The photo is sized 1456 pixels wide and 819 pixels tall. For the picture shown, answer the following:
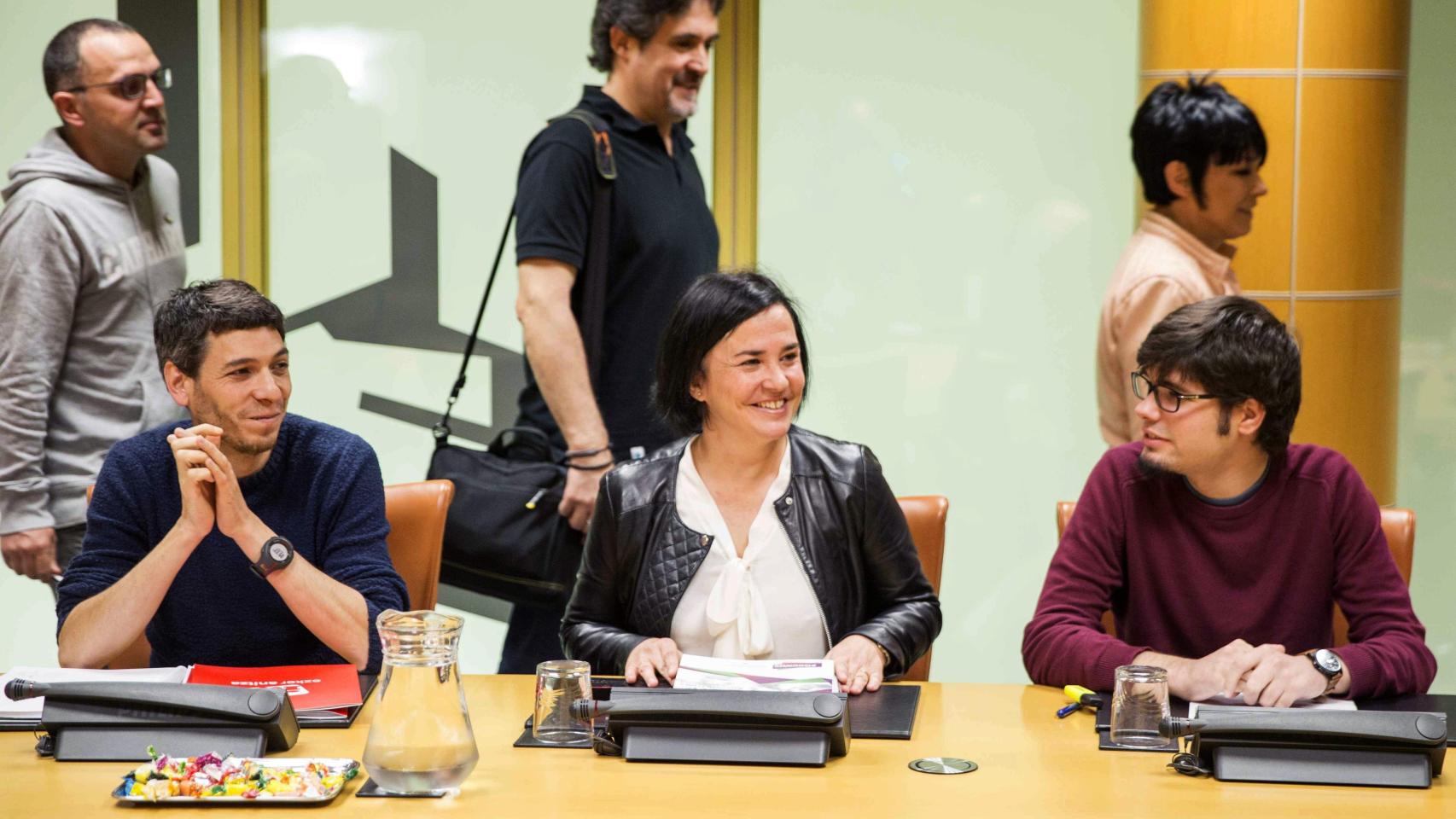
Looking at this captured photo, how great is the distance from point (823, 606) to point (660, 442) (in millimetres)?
1000

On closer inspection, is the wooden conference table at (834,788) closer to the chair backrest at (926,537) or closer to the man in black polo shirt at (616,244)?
the chair backrest at (926,537)

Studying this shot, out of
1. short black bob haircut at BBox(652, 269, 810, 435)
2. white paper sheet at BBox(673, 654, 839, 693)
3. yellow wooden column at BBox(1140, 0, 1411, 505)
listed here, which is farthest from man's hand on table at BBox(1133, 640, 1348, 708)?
yellow wooden column at BBox(1140, 0, 1411, 505)

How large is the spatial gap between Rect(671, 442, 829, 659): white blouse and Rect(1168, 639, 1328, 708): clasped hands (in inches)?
23.1

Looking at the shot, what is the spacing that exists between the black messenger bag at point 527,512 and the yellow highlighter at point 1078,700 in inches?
50.9

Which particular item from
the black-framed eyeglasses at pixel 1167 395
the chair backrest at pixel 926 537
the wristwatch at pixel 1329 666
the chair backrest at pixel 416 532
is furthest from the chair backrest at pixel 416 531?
the wristwatch at pixel 1329 666

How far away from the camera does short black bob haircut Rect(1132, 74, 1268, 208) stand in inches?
132

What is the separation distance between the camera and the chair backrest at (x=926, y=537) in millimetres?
2828

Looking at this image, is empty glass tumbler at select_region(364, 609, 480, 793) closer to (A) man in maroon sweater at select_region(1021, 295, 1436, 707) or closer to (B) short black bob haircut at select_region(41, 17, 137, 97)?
(A) man in maroon sweater at select_region(1021, 295, 1436, 707)

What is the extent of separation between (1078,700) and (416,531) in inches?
45.9

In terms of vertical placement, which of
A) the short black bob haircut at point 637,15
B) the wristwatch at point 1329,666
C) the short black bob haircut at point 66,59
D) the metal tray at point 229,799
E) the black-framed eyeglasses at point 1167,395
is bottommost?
the metal tray at point 229,799

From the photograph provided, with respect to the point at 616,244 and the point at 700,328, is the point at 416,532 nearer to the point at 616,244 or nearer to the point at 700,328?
the point at 700,328

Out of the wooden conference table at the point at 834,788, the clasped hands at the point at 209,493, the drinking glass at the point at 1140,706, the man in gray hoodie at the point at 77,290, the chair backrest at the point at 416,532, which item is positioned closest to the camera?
the wooden conference table at the point at 834,788

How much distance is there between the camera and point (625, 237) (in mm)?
3391

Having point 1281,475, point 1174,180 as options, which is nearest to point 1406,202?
point 1174,180
